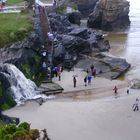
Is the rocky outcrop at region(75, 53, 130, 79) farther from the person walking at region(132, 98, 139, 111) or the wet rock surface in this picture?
the person walking at region(132, 98, 139, 111)

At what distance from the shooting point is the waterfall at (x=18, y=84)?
4097 centimetres

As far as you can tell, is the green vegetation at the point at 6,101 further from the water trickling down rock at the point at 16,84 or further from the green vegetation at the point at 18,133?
the green vegetation at the point at 18,133

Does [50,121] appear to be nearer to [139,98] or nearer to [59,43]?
[139,98]

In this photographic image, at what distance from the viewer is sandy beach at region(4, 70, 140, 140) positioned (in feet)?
108

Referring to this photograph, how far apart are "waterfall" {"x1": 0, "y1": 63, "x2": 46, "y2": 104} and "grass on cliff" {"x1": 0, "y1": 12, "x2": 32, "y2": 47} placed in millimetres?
3378

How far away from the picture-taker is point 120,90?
145ft

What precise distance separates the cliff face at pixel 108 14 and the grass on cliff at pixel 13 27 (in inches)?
957

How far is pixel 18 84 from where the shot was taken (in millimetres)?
42094

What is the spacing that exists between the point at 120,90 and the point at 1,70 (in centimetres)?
1274

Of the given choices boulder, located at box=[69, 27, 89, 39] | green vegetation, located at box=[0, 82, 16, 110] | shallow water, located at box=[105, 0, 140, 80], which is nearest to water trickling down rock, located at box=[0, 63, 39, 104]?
green vegetation, located at box=[0, 82, 16, 110]

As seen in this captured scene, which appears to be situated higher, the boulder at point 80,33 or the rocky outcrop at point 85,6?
the boulder at point 80,33

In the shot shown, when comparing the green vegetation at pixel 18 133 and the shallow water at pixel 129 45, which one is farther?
Answer: the shallow water at pixel 129 45

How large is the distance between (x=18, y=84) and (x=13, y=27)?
9265 millimetres

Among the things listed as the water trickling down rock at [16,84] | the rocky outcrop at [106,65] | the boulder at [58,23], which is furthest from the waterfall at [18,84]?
the boulder at [58,23]
